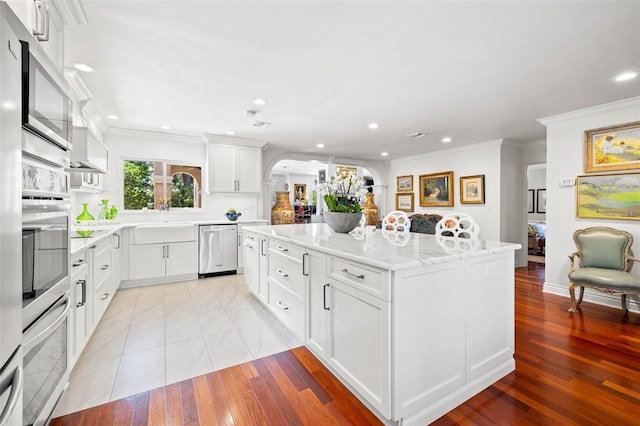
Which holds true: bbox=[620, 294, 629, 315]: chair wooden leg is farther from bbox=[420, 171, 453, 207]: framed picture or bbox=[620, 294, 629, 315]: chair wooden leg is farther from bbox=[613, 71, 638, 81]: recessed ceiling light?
bbox=[420, 171, 453, 207]: framed picture

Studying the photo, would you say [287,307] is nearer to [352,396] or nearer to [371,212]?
[352,396]

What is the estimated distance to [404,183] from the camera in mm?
7234

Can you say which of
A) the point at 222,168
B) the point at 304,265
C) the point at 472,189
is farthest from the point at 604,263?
the point at 222,168

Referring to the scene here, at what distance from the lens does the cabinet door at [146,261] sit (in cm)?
418

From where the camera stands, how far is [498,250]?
73.2 inches

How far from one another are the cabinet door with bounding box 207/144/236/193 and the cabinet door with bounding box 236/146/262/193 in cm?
9

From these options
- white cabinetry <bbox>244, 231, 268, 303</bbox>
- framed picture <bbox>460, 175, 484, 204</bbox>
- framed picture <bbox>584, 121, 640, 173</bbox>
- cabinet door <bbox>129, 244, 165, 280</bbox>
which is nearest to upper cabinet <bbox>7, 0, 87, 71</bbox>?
white cabinetry <bbox>244, 231, 268, 303</bbox>

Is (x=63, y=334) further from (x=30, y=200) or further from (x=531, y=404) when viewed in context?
(x=531, y=404)

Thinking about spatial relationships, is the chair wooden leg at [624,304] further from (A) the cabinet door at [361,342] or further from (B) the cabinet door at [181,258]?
(B) the cabinet door at [181,258]

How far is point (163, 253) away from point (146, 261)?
9.7 inches

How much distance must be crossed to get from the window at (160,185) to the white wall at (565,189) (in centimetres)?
557

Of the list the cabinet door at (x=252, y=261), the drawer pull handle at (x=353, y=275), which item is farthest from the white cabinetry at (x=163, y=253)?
the drawer pull handle at (x=353, y=275)

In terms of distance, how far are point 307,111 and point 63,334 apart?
10.1 feet

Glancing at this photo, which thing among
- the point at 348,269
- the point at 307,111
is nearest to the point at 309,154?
the point at 307,111
